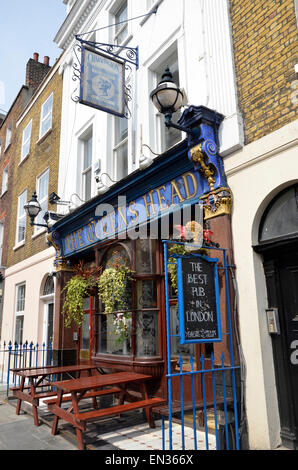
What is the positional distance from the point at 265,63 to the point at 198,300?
3.27 meters

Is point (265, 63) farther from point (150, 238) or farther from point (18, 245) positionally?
point (18, 245)

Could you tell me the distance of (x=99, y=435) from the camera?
5.42 m

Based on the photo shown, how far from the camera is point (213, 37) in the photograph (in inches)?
227

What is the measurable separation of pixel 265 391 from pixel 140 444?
6.32ft

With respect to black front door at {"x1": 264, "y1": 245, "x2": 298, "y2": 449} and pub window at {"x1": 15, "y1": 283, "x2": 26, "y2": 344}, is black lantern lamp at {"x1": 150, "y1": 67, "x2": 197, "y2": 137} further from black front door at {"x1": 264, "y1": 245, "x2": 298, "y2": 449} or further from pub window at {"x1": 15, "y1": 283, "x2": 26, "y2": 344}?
pub window at {"x1": 15, "y1": 283, "x2": 26, "y2": 344}

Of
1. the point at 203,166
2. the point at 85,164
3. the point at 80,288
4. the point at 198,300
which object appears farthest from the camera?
the point at 85,164

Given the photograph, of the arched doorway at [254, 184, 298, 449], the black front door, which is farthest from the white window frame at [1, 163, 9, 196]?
the black front door

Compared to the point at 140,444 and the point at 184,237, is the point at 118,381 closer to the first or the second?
the point at 140,444

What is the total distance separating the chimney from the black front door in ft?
51.9

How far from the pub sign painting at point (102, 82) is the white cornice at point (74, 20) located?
3.54 meters

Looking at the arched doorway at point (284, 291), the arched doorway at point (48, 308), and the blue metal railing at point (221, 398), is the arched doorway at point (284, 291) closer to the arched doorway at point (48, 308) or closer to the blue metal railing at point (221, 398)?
the blue metal railing at point (221, 398)

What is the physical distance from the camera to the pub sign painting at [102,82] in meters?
7.10

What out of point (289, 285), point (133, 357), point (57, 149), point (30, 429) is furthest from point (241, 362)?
point (57, 149)

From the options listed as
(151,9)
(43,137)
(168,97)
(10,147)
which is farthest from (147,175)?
(10,147)
